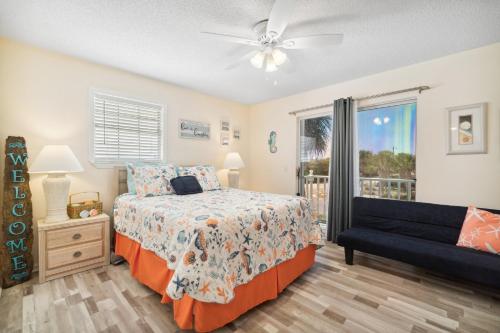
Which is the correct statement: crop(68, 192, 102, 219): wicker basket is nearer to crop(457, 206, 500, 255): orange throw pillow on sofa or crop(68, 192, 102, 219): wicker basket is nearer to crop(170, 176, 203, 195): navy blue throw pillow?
crop(170, 176, 203, 195): navy blue throw pillow

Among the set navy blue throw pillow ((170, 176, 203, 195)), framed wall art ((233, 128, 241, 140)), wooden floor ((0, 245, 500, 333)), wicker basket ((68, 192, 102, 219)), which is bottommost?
wooden floor ((0, 245, 500, 333))

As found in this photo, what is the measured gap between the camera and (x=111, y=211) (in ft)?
9.98

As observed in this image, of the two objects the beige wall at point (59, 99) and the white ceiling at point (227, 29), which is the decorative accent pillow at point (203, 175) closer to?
the beige wall at point (59, 99)

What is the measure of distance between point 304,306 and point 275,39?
7.76ft

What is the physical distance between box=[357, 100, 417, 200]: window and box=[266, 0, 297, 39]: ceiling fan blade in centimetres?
223

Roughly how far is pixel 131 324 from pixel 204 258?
2.71ft

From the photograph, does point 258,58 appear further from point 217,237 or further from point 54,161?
point 54,161

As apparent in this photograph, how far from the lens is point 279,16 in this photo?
1643 mm

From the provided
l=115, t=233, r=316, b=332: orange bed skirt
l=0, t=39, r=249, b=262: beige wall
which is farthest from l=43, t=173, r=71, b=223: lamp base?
l=115, t=233, r=316, b=332: orange bed skirt

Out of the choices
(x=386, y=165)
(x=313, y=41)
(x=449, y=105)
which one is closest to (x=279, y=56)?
(x=313, y=41)

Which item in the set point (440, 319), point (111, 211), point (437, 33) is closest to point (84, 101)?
point (111, 211)

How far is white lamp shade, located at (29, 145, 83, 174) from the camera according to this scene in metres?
2.21

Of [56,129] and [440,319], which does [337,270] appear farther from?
[56,129]

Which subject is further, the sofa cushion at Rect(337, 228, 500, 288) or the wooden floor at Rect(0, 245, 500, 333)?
the sofa cushion at Rect(337, 228, 500, 288)
